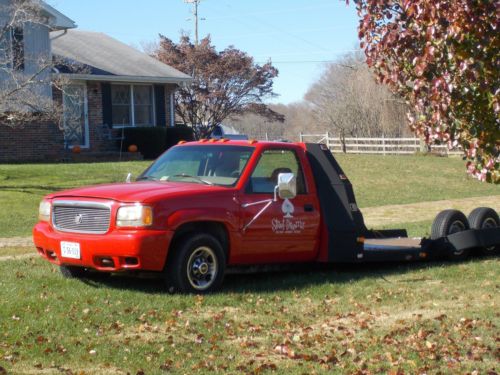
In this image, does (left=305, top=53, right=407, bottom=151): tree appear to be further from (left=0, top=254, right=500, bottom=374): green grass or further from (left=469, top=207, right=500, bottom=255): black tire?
(left=0, top=254, right=500, bottom=374): green grass

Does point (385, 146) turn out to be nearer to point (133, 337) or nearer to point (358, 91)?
point (358, 91)

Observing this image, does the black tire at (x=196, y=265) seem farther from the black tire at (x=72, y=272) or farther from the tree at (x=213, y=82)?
the tree at (x=213, y=82)

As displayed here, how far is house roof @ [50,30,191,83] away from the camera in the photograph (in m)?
31.0

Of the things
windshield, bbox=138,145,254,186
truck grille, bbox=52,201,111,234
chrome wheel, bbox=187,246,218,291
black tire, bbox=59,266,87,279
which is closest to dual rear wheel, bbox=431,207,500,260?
windshield, bbox=138,145,254,186

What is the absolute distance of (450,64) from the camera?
612cm

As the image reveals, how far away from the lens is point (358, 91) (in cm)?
5509

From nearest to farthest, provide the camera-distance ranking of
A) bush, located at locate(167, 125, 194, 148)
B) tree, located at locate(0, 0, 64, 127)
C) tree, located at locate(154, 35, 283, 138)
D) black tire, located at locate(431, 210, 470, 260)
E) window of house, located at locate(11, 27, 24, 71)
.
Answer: black tire, located at locate(431, 210, 470, 260)
tree, located at locate(0, 0, 64, 127)
window of house, located at locate(11, 27, 24, 71)
bush, located at locate(167, 125, 194, 148)
tree, located at locate(154, 35, 283, 138)

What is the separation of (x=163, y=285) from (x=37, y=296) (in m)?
1.43

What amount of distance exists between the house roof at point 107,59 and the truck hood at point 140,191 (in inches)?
785

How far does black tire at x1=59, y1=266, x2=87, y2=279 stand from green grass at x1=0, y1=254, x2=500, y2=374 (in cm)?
14

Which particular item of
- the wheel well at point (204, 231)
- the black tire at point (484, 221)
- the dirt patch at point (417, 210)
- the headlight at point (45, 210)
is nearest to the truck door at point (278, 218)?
the wheel well at point (204, 231)

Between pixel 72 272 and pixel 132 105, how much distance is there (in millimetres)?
23037

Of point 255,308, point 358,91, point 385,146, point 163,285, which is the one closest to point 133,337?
point 255,308

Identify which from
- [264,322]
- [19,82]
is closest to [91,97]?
[19,82]
